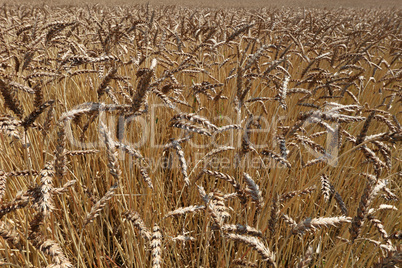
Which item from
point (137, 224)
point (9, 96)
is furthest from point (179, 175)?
point (9, 96)

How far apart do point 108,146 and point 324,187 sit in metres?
0.78

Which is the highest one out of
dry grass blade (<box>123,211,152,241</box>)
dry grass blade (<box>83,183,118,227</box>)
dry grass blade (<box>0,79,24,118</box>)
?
dry grass blade (<box>0,79,24,118</box>)

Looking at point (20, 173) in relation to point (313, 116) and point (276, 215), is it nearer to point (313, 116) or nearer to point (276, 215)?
point (276, 215)

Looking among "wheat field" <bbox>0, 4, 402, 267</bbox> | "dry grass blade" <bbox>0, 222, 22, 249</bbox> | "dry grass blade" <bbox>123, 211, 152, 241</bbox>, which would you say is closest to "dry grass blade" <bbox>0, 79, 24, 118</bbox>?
"wheat field" <bbox>0, 4, 402, 267</bbox>

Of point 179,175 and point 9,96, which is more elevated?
point 9,96

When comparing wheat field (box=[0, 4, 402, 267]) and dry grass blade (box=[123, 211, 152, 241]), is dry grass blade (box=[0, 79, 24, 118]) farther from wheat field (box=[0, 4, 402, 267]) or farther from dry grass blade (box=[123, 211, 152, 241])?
dry grass blade (box=[123, 211, 152, 241])

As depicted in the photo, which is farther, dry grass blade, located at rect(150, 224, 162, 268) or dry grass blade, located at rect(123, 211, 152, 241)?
dry grass blade, located at rect(123, 211, 152, 241)

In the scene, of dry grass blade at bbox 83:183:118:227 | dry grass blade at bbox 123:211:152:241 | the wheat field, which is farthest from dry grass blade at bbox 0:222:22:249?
dry grass blade at bbox 123:211:152:241

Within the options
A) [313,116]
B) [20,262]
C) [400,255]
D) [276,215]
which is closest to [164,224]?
[20,262]

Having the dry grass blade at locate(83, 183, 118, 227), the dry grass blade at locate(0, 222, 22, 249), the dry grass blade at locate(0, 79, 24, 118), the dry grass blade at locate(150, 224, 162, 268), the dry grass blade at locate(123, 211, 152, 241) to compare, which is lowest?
the dry grass blade at locate(150, 224, 162, 268)

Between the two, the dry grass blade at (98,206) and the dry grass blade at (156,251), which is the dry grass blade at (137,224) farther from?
the dry grass blade at (98,206)

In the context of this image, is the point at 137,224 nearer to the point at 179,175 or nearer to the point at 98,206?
the point at 98,206

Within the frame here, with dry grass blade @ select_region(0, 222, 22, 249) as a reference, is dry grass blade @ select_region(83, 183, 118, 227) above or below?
above

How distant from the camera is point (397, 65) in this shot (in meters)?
4.41
